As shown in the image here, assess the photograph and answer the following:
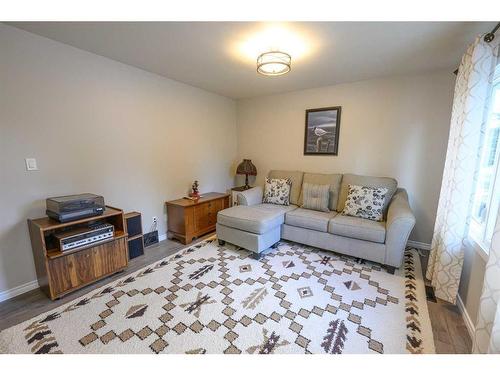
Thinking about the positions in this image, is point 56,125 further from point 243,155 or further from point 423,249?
point 423,249

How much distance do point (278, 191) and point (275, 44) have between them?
191 centimetres

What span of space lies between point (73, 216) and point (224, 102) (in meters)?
2.89

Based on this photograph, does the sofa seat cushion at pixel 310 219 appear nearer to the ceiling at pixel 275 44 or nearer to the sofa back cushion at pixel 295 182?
the sofa back cushion at pixel 295 182

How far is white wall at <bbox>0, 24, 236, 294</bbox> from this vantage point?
6.14 feet

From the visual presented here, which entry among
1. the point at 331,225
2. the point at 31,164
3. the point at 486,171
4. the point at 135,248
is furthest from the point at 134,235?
the point at 486,171

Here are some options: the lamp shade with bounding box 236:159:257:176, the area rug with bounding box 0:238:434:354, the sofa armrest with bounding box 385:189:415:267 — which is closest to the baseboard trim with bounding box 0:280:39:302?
the area rug with bounding box 0:238:434:354

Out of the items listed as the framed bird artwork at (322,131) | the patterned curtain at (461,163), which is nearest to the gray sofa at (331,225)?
the patterned curtain at (461,163)

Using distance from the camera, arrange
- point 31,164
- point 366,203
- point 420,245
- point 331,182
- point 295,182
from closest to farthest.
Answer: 1. point 31,164
2. point 366,203
3. point 420,245
4. point 331,182
5. point 295,182

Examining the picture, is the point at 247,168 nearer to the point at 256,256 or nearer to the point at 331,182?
the point at 331,182

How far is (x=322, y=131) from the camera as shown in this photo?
3445 millimetres

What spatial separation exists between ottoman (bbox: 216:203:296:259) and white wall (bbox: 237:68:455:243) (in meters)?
1.24

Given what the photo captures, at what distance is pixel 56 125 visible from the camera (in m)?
2.09
